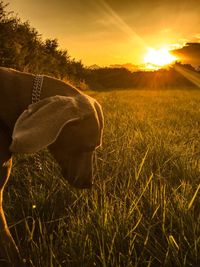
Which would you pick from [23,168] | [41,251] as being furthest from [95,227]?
[23,168]

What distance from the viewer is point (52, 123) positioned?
152 cm

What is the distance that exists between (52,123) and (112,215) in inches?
24.1

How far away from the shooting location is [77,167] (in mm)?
1889

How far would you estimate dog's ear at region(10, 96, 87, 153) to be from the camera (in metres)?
1.46

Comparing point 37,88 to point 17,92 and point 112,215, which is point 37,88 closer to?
point 17,92

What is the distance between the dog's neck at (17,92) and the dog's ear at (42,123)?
0.64 feet

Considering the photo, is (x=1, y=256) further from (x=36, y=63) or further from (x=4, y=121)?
(x=36, y=63)

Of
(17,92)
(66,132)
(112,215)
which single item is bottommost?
(112,215)

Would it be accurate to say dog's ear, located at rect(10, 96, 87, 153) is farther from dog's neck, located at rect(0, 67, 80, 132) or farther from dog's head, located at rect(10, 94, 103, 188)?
dog's neck, located at rect(0, 67, 80, 132)

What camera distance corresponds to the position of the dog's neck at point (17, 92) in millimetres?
1767

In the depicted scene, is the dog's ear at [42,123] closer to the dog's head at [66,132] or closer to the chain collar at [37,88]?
the dog's head at [66,132]

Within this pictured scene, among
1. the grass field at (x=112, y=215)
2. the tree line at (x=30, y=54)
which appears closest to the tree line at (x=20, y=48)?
the tree line at (x=30, y=54)

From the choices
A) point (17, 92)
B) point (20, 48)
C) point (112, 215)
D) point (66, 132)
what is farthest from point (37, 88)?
point (20, 48)

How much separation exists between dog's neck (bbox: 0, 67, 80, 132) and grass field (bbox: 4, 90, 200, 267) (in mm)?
461
